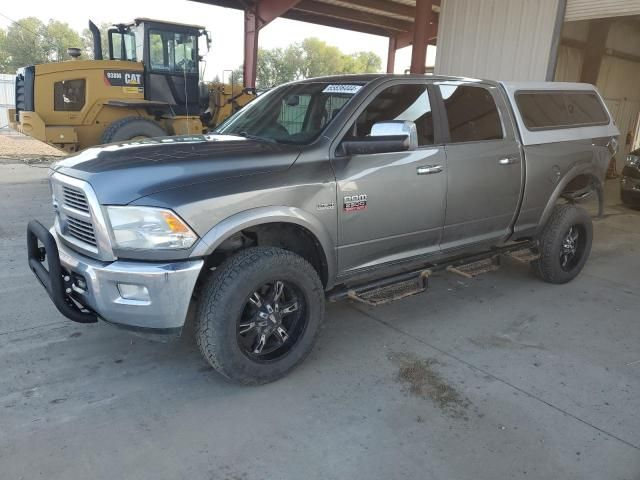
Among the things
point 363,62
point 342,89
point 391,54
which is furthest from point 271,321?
point 363,62

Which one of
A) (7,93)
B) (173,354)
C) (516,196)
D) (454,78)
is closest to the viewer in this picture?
(173,354)

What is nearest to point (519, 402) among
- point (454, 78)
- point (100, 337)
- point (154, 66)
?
point (454, 78)

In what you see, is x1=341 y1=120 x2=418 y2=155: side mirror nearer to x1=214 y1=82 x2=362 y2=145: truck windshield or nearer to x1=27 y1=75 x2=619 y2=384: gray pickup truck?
x1=27 y1=75 x2=619 y2=384: gray pickup truck

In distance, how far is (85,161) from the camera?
316 cm

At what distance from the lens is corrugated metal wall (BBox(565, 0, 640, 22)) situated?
314 inches

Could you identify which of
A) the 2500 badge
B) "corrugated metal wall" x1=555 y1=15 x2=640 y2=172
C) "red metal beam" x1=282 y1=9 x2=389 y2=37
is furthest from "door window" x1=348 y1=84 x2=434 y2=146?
"red metal beam" x1=282 y1=9 x2=389 y2=37

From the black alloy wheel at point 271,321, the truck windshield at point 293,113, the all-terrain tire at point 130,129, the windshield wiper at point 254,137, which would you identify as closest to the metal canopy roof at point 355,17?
the all-terrain tire at point 130,129

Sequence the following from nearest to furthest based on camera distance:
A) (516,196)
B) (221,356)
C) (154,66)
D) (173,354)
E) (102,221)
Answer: (102,221) → (221,356) → (173,354) → (516,196) → (154,66)

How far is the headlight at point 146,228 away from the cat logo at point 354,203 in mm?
1125

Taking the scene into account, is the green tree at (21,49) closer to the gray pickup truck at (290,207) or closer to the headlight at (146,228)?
the gray pickup truck at (290,207)

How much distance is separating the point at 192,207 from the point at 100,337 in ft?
5.50

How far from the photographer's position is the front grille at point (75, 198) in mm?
2990

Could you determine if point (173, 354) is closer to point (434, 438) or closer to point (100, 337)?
point (100, 337)

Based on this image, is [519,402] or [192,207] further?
[519,402]
